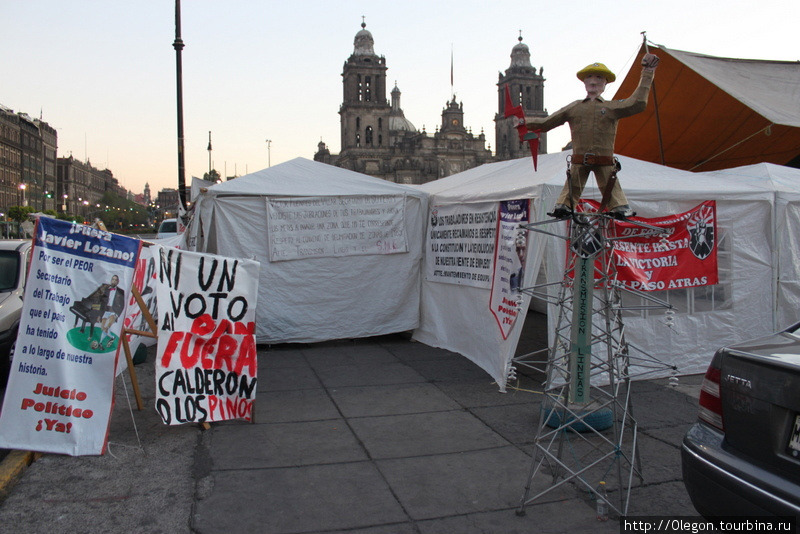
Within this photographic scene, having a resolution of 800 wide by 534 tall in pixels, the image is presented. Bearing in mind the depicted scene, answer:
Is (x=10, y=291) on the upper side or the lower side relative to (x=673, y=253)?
lower

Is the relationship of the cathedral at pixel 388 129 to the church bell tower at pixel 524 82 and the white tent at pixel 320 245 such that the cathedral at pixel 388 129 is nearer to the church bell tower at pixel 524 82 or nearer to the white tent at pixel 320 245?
the church bell tower at pixel 524 82

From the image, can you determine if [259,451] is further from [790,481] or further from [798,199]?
[798,199]

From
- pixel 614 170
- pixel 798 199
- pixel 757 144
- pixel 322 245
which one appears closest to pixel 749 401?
pixel 614 170

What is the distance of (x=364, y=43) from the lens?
10088 cm

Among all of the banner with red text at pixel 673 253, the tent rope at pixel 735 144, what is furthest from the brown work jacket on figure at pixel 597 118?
the tent rope at pixel 735 144

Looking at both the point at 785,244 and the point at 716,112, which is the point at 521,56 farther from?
the point at 785,244

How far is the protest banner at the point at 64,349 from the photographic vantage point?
15.2ft

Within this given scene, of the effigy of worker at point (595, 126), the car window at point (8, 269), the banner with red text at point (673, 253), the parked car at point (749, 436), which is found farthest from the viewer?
the car window at point (8, 269)

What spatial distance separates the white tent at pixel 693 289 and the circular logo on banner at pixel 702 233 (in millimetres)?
149

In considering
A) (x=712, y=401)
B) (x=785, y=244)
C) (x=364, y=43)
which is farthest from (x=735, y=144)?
(x=364, y=43)

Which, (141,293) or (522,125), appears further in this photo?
(141,293)

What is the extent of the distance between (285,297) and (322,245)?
964mm

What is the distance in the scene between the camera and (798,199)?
294 inches

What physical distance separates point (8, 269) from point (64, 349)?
3.64m
